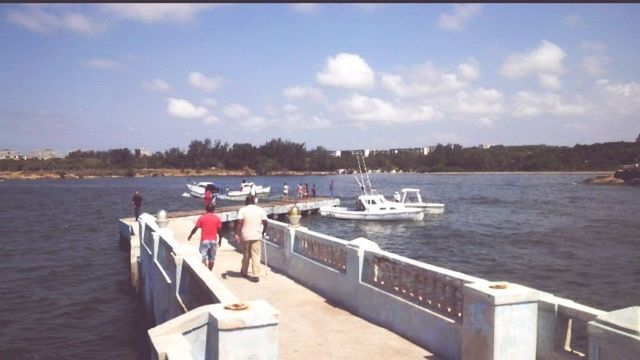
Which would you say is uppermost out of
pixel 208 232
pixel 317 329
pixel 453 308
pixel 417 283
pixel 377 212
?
pixel 208 232

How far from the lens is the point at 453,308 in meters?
7.58

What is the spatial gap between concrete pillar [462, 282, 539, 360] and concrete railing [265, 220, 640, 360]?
11mm

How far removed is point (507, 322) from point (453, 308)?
1.37 metres

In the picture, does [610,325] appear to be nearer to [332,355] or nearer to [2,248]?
[332,355]

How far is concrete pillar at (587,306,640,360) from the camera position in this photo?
4582 millimetres

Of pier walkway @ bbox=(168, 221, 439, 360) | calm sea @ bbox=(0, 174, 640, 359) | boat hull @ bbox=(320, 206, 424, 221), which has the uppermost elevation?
pier walkway @ bbox=(168, 221, 439, 360)

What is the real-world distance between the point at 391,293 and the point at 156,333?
4588 millimetres

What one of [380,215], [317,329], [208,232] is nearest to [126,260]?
[208,232]

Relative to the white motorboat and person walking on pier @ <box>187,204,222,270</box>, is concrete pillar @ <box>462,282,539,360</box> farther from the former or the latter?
the white motorboat

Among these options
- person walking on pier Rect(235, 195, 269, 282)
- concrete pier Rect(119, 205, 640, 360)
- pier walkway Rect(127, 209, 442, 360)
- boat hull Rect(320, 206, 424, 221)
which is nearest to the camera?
concrete pier Rect(119, 205, 640, 360)

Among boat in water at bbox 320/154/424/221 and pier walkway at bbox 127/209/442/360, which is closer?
pier walkway at bbox 127/209/442/360

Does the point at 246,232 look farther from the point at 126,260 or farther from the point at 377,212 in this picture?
the point at 377,212

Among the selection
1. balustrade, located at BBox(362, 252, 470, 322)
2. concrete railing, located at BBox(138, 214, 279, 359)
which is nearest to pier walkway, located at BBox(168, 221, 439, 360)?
balustrade, located at BBox(362, 252, 470, 322)

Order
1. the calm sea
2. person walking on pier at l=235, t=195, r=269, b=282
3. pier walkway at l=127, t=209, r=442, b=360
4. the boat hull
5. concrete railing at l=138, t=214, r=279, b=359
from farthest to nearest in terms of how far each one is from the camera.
Answer: the boat hull, the calm sea, person walking on pier at l=235, t=195, r=269, b=282, pier walkway at l=127, t=209, r=442, b=360, concrete railing at l=138, t=214, r=279, b=359
